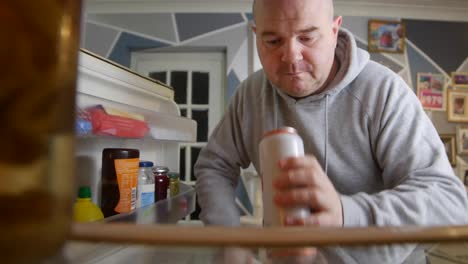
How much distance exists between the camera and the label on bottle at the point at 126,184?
61 centimetres

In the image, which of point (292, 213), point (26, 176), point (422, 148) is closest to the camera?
point (26, 176)

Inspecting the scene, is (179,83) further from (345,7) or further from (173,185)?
(173,185)

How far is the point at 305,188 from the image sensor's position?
0.28 m

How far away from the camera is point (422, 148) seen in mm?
478

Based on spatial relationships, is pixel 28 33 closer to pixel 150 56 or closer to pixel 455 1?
pixel 150 56

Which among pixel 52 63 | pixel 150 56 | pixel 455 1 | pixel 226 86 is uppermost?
pixel 455 1

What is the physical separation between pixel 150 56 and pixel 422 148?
216cm

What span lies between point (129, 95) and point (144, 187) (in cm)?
25

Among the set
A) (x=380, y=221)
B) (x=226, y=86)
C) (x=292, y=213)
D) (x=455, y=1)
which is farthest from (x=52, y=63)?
(x=455, y=1)

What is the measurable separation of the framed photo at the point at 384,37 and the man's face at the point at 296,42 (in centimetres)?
193

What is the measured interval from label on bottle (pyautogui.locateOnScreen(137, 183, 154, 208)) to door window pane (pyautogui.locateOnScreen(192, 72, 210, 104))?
1656 millimetres

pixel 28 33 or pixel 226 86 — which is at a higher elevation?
pixel 226 86

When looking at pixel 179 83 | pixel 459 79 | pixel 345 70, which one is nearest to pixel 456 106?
pixel 459 79

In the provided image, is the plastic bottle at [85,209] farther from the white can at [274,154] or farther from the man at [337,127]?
the white can at [274,154]
